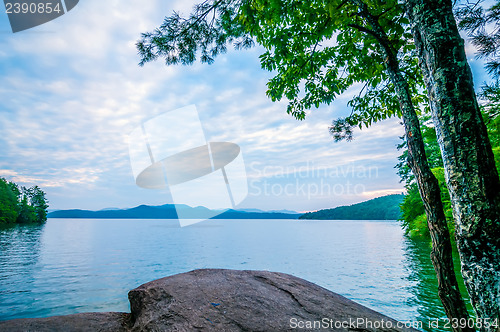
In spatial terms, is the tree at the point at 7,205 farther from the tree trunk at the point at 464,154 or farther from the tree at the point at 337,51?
the tree trunk at the point at 464,154

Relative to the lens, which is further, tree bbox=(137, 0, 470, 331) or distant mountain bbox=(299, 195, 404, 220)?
distant mountain bbox=(299, 195, 404, 220)

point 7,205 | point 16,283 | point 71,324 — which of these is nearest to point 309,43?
point 71,324

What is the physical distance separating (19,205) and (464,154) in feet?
348

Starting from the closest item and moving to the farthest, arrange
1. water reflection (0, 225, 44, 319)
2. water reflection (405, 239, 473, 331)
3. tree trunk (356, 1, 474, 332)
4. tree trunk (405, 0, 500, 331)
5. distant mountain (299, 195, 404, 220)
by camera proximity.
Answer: tree trunk (405, 0, 500, 331) < tree trunk (356, 1, 474, 332) < water reflection (405, 239, 473, 331) < water reflection (0, 225, 44, 319) < distant mountain (299, 195, 404, 220)

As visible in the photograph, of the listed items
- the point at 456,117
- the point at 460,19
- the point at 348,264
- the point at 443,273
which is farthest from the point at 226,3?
the point at 348,264

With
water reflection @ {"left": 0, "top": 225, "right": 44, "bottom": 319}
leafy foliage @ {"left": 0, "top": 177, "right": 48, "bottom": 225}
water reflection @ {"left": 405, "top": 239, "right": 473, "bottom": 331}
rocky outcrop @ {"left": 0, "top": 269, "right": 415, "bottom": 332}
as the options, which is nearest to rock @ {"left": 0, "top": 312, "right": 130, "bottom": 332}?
rocky outcrop @ {"left": 0, "top": 269, "right": 415, "bottom": 332}

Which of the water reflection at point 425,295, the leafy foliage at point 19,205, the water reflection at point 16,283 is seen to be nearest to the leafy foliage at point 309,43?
the water reflection at point 425,295

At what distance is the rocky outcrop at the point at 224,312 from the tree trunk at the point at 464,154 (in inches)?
66.5

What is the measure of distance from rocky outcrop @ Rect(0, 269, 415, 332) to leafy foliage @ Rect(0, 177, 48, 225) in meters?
85.5

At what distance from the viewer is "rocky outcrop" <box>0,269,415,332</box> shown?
3.23 metres

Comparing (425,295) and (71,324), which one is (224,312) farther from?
(425,295)

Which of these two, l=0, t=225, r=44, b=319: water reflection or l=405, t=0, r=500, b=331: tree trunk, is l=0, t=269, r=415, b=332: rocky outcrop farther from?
l=0, t=225, r=44, b=319: water reflection

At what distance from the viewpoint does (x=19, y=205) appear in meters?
75.4

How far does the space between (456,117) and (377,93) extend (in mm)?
3684
